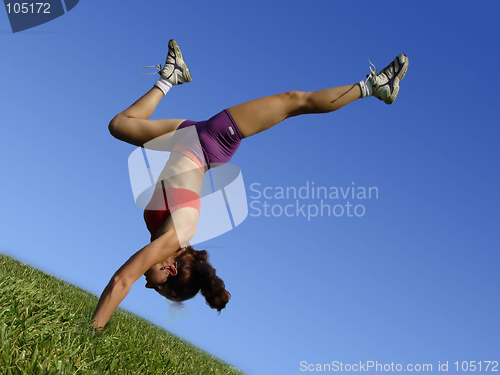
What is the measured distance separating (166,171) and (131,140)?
763mm

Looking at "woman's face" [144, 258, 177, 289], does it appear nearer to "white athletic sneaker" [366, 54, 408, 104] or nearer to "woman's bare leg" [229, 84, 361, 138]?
"woman's bare leg" [229, 84, 361, 138]

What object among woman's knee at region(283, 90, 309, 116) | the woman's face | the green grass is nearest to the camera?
the green grass

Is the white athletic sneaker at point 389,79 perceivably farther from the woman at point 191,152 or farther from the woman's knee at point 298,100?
the woman's knee at point 298,100

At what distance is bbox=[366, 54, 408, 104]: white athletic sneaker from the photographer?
18.9 ft

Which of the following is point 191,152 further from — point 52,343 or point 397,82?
point 397,82

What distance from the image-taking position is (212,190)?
5.27 meters

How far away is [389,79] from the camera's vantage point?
5.97m

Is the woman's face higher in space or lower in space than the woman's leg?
lower

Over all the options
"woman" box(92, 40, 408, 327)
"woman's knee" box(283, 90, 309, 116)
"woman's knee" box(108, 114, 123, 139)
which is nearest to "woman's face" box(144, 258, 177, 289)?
"woman" box(92, 40, 408, 327)

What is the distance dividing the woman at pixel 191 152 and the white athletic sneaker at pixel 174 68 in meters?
0.60

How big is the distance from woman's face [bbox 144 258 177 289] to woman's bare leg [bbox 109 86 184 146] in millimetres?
1502

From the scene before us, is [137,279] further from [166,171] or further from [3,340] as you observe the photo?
[3,340]

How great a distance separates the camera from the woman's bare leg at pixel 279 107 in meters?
5.11

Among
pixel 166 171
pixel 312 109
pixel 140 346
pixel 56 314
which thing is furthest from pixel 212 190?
pixel 56 314
